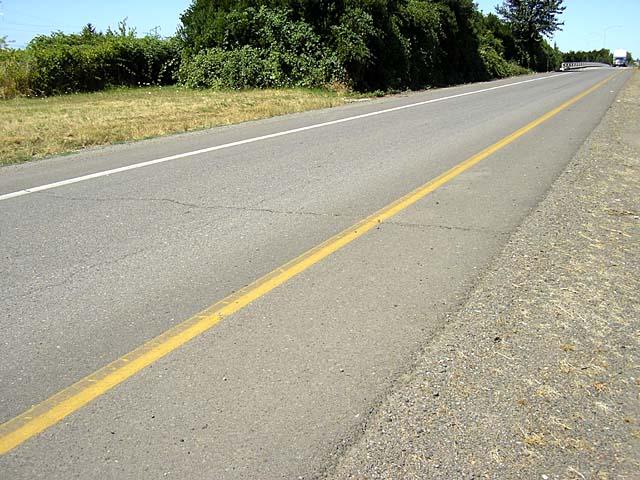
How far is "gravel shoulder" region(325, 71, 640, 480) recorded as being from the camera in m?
2.82

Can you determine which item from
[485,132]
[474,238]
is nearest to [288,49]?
[485,132]

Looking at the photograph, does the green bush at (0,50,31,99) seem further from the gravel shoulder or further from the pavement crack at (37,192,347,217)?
the gravel shoulder

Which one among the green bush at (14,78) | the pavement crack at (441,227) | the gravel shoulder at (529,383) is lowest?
the gravel shoulder at (529,383)

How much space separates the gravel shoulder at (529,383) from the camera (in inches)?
111

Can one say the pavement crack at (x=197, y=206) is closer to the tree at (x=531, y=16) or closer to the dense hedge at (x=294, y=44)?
the dense hedge at (x=294, y=44)

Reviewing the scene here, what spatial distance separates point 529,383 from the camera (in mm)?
3428

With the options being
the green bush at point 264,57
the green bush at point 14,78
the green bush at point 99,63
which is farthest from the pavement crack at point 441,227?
the green bush at point 99,63

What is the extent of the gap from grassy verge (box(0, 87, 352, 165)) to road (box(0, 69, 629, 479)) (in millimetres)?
2328

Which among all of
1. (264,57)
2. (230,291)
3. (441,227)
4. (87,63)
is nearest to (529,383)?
(230,291)

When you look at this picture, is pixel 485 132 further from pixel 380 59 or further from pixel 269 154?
pixel 380 59

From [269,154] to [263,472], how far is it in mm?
7845

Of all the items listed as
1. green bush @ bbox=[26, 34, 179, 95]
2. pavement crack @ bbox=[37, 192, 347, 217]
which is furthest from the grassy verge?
pavement crack @ bbox=[37, 192, 347, 217]

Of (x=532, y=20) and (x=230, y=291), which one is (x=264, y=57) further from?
(x=532, y=20)

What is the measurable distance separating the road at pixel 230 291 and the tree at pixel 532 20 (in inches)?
2697
